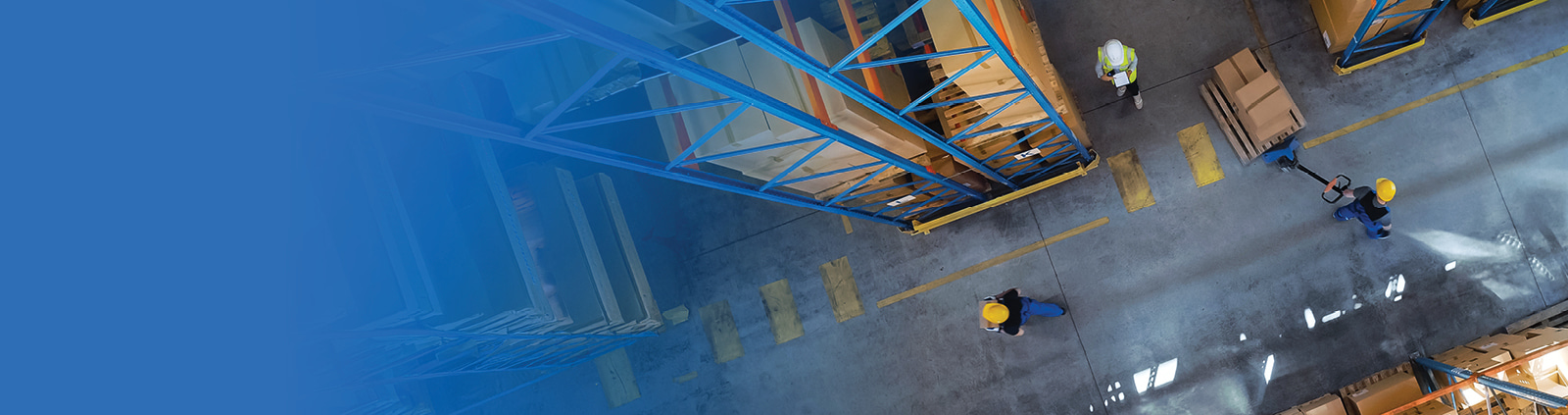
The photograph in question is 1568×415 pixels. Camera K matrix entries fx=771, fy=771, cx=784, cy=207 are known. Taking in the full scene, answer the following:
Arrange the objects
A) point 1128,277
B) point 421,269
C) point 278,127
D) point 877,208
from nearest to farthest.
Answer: point 278,127
point 421,269
point 877,208
point 1128,277

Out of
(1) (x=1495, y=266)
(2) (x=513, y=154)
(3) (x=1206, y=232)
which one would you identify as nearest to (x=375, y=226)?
(2) (x=513, y=154)

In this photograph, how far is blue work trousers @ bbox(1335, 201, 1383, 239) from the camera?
359 inches

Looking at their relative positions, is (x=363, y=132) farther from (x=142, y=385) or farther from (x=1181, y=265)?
(x=1181, y=265)

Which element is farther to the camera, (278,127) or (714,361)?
(714,361)

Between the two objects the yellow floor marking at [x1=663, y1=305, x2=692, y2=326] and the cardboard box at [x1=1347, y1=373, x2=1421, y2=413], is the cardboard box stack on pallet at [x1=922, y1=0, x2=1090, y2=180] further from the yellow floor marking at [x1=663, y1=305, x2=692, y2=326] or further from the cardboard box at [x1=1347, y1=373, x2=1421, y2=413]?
the yellow floor marking at [x1=663, y1=305, x2=692, y2=326]

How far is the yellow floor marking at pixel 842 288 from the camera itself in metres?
10.9

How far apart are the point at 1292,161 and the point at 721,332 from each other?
780cm

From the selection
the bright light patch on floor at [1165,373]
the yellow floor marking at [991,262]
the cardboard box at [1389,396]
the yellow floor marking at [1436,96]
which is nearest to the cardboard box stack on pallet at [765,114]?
the yellow floor marking at [991,262]

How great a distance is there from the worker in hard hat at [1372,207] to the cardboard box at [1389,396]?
1804 mm

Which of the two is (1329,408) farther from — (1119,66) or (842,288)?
(842,288)

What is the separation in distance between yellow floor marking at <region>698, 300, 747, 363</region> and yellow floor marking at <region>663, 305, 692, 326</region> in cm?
23

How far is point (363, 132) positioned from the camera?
6.30m

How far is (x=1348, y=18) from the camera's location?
8.98 m

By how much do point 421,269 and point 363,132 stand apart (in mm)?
1288
